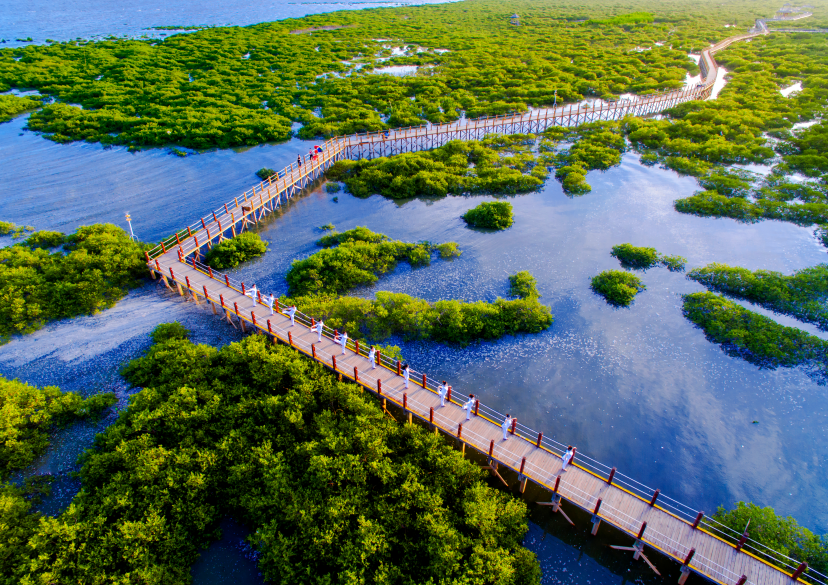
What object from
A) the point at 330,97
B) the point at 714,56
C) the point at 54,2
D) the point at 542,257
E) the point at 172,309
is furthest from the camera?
the point at 54,2

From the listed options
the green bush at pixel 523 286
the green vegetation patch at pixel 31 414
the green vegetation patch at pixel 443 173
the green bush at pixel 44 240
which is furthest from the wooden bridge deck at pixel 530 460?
the green vegetation patch at pixel 443 173

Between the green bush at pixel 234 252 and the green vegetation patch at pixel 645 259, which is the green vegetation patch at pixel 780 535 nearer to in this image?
the green vegetation patch at pixel 645 259

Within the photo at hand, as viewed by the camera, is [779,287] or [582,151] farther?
[582,151]

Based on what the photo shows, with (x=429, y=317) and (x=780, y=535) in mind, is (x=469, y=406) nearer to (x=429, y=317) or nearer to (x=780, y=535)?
(x=429, y=317)

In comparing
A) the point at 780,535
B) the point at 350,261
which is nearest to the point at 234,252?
the point at 350,261

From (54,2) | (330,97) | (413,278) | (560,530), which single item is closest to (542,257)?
(413,278)

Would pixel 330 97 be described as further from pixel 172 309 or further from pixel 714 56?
pixel 714 56

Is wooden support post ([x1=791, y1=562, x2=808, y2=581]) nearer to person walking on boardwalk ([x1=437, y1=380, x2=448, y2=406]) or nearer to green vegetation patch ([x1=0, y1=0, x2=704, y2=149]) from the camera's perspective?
person walking on boardwalk ([x1=437, y1=380, x2=448, y2=406])
